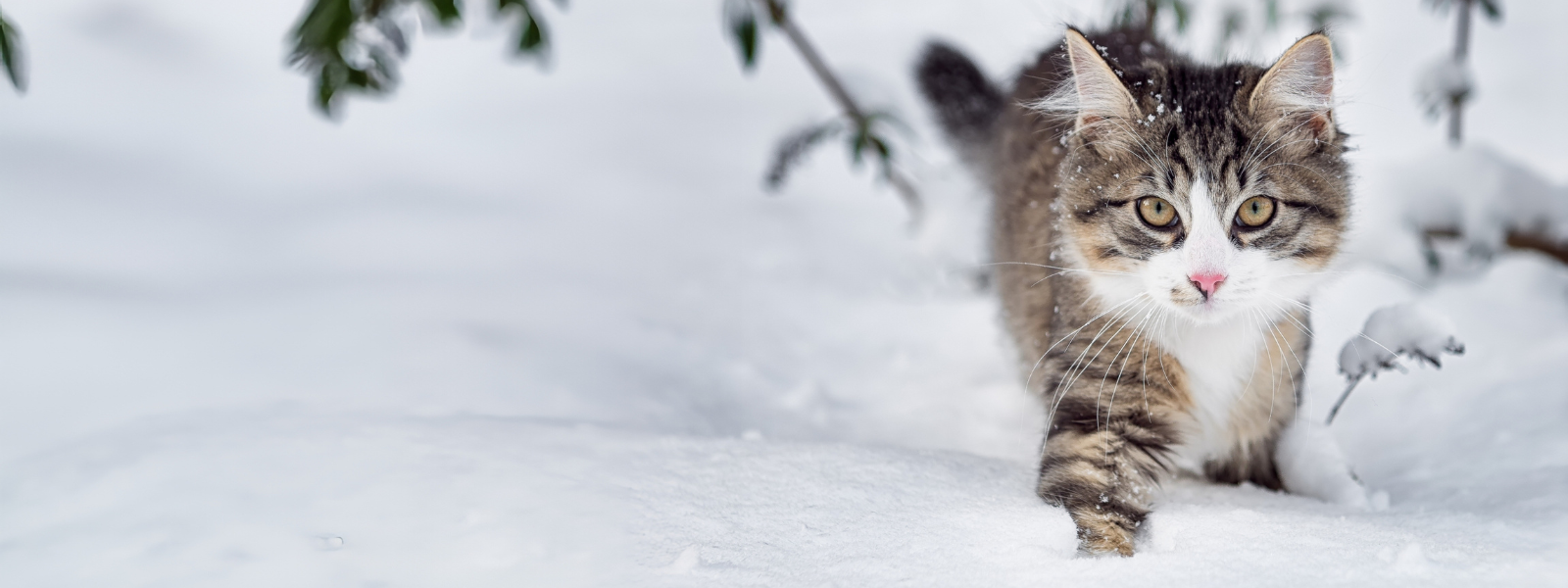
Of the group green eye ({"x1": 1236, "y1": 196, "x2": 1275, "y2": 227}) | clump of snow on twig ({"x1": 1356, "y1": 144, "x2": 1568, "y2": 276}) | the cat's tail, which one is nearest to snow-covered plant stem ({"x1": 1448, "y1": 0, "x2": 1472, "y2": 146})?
clump of snow on twig ({"x1": 1356, "y1": 144, "x2": 1568, "y2": 276})

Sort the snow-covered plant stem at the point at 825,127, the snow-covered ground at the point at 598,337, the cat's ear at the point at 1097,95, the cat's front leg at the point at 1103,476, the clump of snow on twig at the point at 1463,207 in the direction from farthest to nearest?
the snow-covered plant stem at the point at 825,127 → the clump of snow on twig at the point at 1463,207 → the cat's ear at the point at 1097,95 → the cat's front leg at the point at 1103,476 → the snow-covered ground at the point at 598,337

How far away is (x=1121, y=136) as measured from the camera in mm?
1494

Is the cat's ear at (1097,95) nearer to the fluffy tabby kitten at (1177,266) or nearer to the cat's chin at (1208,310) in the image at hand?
the fluffy tabby kitten at (1177,266)

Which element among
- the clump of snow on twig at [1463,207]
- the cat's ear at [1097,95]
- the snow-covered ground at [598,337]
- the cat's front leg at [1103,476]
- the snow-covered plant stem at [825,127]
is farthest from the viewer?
the snow-covered plant stem at [825,127]

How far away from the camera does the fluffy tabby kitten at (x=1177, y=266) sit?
1384 mm

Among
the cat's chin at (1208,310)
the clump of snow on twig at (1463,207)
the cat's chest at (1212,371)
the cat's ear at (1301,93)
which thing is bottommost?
the cat's chest at (1212,371)

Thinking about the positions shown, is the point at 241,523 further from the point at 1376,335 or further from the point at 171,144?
the point at 171,144

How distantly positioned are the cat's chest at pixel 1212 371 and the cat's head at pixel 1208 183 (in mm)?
A: 62

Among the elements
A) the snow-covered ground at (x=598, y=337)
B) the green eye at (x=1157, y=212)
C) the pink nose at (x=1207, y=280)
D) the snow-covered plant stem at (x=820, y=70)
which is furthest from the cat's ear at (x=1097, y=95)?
the snow-covered plant stem at (x=820, y=70)

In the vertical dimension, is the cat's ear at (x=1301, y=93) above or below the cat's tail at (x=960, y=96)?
below

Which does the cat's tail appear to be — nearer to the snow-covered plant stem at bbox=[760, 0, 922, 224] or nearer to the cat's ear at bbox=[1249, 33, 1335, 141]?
the snow-covered plant stem at bbox=[760, 0, 922, 224]

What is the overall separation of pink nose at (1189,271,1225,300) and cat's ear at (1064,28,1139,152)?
272mm

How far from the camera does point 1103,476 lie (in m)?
1.44

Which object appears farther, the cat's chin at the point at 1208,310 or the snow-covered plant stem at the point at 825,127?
the snow-covered plant stem at the point at 825,127
